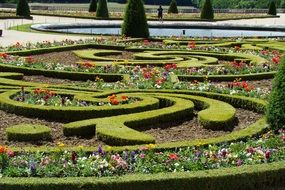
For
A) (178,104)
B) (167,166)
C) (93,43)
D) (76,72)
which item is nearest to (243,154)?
(167,166)

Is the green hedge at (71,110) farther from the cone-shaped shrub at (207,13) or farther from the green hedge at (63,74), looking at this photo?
the cone-shaped shrub at (207,13)

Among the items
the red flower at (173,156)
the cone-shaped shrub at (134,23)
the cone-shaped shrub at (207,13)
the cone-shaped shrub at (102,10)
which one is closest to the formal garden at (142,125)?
the red flower at (173,156)

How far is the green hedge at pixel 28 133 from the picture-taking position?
8.71 m

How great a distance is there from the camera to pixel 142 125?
962cm

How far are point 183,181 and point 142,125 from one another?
291 cm

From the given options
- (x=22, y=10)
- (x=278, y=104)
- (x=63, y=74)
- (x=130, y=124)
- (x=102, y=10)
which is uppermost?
(x=278, y=104)

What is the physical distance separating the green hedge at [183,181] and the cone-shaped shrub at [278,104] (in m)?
1.66

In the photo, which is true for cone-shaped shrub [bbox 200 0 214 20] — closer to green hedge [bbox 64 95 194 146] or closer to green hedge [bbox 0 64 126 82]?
green hedge [bbox 0 64 126 82]

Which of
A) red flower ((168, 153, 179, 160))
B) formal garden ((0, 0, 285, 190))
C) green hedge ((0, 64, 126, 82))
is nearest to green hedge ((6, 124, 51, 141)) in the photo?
formal garden ((0, 0, 285, 190))

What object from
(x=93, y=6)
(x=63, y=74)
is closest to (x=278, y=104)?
(x=63, y=74)

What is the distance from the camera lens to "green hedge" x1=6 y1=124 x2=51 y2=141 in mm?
8711

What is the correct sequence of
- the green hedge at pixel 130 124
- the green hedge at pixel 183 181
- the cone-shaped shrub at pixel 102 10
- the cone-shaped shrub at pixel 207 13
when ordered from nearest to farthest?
the green hedge at pixel 183 181, the green hedge at pixel 130 124, the cone-shaped shrub at pixel 102 10, the cone-shaped shrub at pixel 207 13

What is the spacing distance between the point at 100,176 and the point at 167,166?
889 millimetres

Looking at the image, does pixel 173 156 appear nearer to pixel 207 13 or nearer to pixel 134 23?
pixel 134 23
